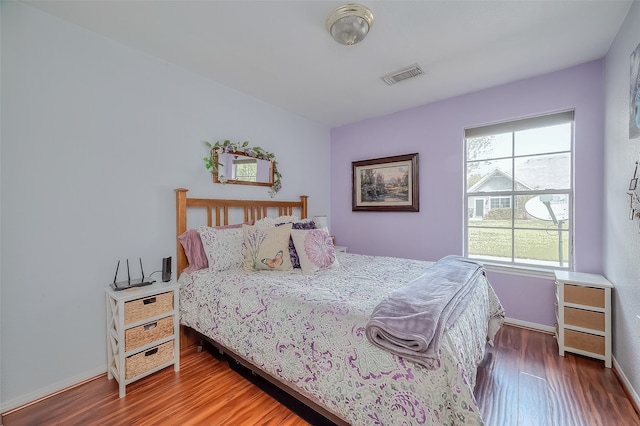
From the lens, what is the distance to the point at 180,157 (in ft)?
7.98

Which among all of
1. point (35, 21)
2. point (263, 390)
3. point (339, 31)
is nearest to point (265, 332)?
point (263, 390)

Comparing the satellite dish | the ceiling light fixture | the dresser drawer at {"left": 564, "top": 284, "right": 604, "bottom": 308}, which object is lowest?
the dresser drawer at {"left": 564, "top": 284, "right": 604, "bottom": 308}

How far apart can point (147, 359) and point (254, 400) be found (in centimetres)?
84

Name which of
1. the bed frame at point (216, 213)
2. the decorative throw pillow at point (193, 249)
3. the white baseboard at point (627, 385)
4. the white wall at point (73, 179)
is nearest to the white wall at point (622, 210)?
the white baseboard at point (627, 385)

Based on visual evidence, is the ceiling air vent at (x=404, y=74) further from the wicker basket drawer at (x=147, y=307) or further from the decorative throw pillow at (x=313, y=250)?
the wicker basket drawer at (x=147, y=307)

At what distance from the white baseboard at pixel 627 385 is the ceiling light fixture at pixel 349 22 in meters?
2.90

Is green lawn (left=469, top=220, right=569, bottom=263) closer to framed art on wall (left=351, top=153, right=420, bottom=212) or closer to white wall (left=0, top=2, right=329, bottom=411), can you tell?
framed art on wall (left=351, top=153, right=420, bottom=212)

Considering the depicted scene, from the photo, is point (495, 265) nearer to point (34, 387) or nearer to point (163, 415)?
point (163, 415)

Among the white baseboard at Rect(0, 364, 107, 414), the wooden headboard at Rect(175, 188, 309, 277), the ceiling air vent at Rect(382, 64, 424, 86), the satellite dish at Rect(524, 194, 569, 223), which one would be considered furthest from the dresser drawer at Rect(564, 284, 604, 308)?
the white baseboard at Rect(0, 364, 107, 414)

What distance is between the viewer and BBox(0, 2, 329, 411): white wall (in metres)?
1.64

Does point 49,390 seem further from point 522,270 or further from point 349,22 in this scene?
point 522,270

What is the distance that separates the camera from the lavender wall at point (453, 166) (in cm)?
240

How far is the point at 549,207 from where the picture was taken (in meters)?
2.71

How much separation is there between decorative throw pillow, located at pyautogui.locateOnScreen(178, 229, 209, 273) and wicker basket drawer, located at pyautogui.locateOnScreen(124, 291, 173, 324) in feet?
1.25
